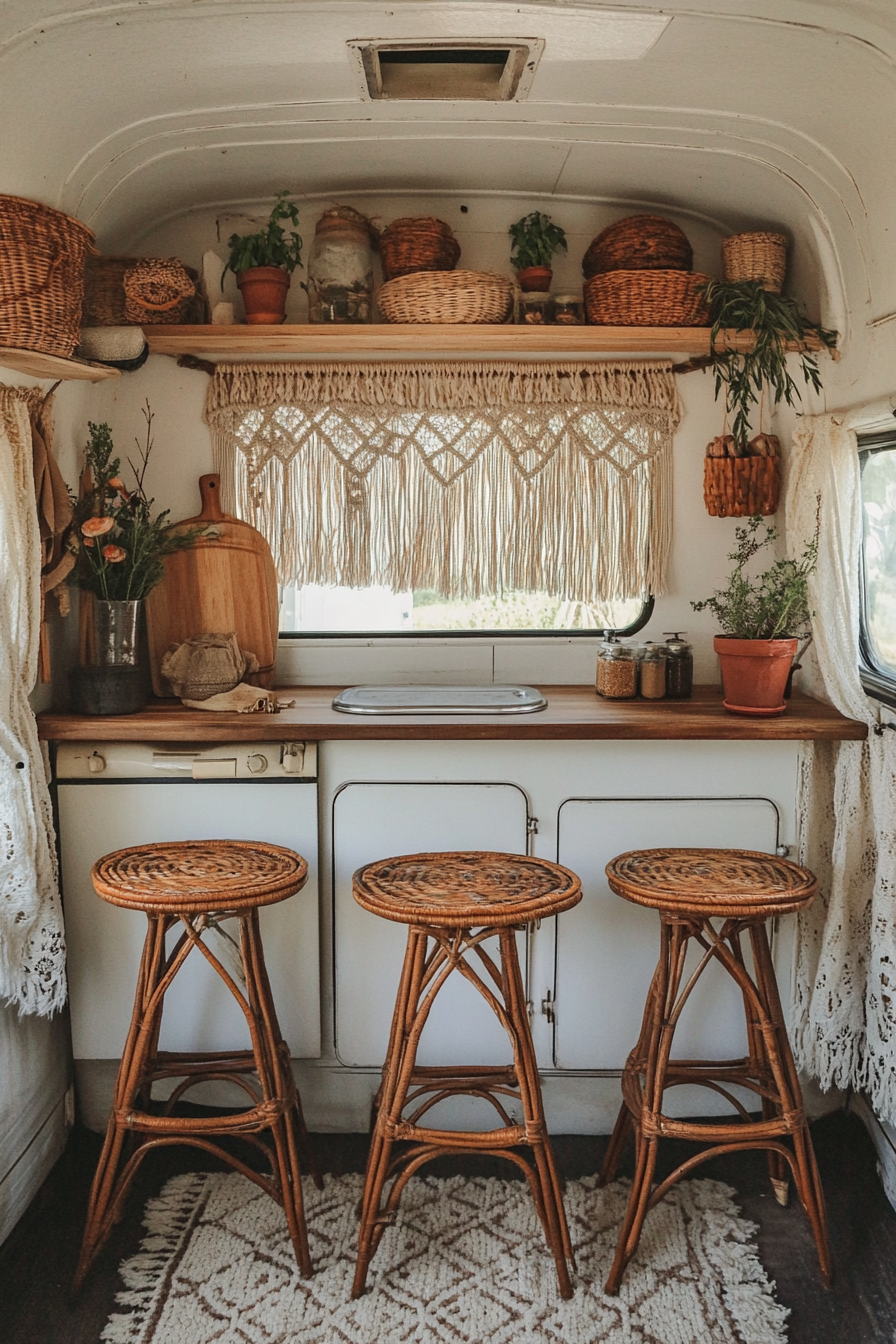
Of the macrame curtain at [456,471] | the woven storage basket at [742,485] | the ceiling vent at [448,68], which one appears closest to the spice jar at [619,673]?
the macrame curtain at [456,471]

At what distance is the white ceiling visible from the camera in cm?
214

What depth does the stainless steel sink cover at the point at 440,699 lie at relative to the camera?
279 centimetres

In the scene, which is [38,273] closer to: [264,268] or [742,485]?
[264,268]

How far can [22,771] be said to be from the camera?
2443 mm

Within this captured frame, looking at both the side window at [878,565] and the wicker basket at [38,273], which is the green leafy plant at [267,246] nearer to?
the wicker basket at [38,273]

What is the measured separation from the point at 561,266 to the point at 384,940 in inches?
80.9

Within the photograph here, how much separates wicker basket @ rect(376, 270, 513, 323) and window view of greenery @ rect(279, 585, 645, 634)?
83 cm

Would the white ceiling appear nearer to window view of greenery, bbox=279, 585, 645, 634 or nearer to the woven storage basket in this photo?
the woven storage basket

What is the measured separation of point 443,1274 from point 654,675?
5.25 feet

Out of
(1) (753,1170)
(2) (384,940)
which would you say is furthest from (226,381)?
(1) (753,1170)

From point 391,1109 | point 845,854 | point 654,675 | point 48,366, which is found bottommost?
point 391,1109

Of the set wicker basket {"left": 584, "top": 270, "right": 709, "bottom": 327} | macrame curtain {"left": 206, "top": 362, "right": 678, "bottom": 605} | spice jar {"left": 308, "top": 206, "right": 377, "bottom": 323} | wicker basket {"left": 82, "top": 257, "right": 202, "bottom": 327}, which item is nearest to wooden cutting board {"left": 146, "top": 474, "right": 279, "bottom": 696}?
macrame curtain {"left": 206, "top": 362, "right": 678, "bottom": 605}

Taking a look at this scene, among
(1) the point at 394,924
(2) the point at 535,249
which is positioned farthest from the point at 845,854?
(2) the point at 535,249

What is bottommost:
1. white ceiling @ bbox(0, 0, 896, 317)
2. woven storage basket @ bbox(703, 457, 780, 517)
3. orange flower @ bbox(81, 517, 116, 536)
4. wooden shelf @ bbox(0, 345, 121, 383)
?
orange flower @ bbox(81, 517, 116, 536)
